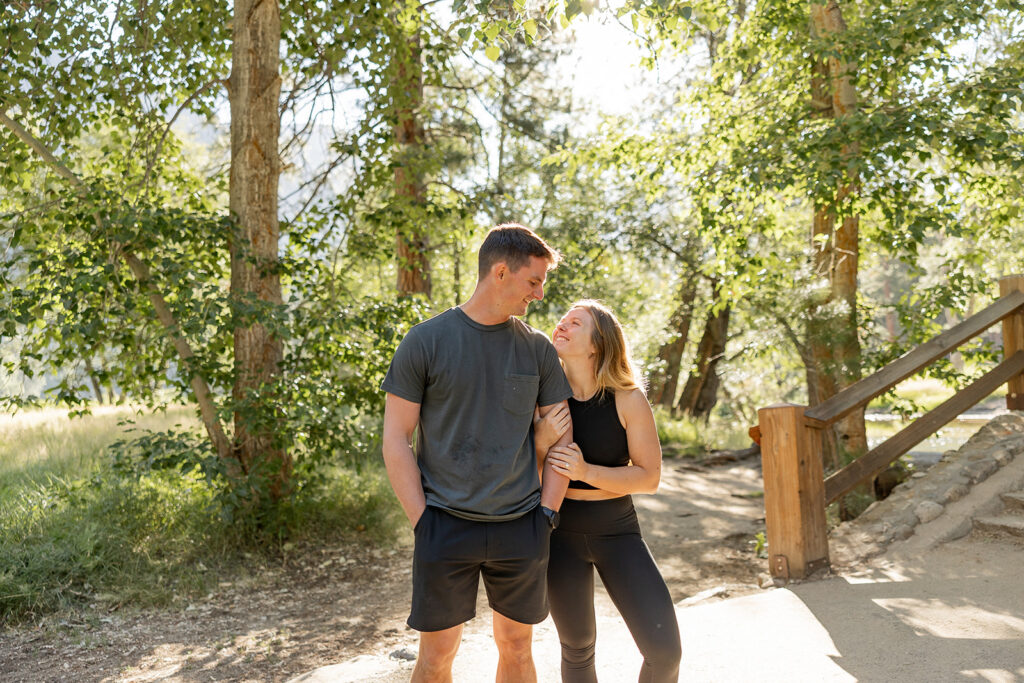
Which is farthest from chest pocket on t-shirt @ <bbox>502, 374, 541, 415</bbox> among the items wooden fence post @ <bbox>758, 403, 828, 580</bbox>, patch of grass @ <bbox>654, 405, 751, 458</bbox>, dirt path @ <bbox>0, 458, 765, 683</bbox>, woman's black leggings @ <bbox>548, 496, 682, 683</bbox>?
patch of grass @ <bbox>654, 405, 751, 458</bbox>

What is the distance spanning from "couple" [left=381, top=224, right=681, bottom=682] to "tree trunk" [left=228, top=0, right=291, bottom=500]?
437cm

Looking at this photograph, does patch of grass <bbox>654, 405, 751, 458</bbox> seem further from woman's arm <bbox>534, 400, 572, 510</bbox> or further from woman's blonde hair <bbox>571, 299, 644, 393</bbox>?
woman's arm <bbox>534, 400, 572, 510</bbox>

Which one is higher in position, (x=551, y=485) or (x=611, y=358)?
(x=611, y=358)

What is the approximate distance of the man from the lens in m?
2.68

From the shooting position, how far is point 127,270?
19.7ft

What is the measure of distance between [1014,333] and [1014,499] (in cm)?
199

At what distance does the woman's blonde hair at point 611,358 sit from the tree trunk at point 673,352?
40.9 ft

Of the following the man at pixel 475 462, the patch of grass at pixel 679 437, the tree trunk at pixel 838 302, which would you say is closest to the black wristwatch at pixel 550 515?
the man at pixel 475 462

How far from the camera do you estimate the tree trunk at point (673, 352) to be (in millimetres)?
16422

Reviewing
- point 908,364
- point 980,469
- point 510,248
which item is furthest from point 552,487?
point 980,469

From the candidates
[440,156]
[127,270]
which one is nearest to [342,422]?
[127,270]

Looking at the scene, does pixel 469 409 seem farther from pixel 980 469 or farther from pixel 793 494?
pixel 980 469

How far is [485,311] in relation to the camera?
281cm

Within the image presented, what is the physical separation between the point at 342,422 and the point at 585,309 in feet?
12.9
